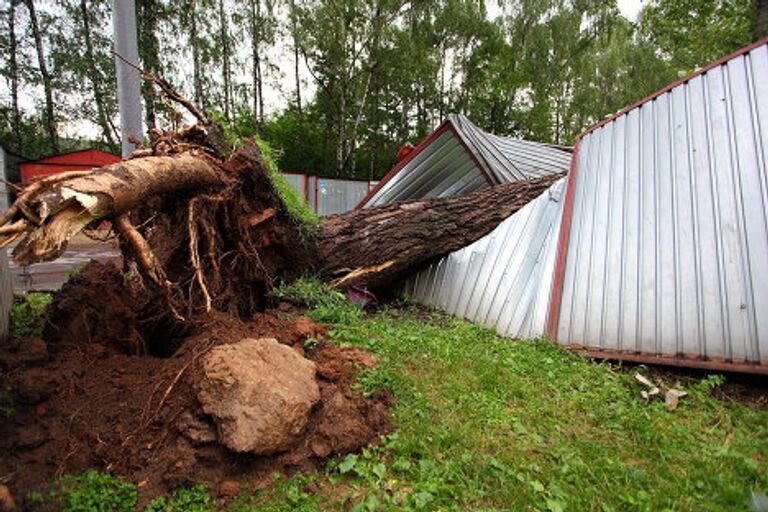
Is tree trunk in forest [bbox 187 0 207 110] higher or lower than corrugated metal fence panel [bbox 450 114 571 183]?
higher

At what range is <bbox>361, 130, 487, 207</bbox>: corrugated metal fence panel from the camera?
754 centimetres

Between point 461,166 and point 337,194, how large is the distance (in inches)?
324

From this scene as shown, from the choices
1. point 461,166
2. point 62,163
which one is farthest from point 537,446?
point 62,163

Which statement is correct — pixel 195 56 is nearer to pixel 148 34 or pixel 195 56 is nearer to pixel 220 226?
pixel 148 34

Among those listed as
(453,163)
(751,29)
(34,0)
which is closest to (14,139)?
(34,0)

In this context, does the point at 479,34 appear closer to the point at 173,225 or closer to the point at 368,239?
the point at 368,239

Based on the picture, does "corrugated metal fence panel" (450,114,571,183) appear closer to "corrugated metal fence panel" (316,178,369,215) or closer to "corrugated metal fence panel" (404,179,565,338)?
"corrugated metal fence panel" (404,179,565,338)

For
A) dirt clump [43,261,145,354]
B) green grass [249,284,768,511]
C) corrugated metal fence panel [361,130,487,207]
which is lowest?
green grass [249,284,768,511]

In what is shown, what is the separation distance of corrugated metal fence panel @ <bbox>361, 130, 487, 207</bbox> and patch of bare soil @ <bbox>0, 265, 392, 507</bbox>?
5.57 metres

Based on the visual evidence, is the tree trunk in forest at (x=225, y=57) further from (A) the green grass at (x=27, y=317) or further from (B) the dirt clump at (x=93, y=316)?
(B) the dirt clump at (x=93, y=316)

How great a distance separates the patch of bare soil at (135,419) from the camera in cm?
195

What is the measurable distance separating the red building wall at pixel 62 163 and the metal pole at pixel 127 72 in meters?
8.08

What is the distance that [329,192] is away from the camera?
15000 mm

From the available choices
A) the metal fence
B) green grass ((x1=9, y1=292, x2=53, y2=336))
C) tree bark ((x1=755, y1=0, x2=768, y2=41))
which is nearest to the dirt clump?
green grass ((x1=9, y1=292, x2=53, y2=336))
